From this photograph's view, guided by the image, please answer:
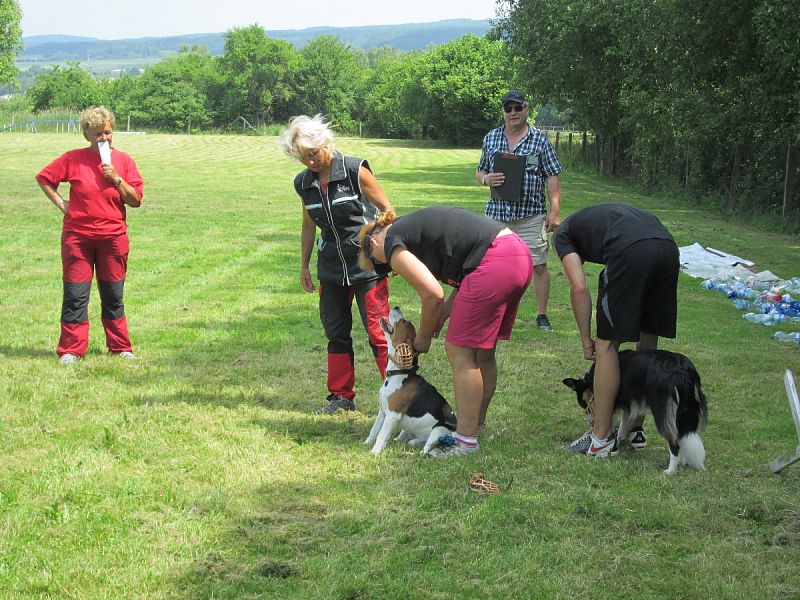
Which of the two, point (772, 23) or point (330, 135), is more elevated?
point (772, 23)

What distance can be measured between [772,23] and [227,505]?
1289 cm

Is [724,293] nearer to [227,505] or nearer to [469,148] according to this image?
[227,505]

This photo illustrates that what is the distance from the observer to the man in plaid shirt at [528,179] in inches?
347

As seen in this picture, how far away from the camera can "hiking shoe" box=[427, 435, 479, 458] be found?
5656 mm

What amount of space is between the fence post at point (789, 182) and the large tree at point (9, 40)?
56.1m

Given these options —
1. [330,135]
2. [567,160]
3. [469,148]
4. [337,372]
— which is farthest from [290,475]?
[469,148]

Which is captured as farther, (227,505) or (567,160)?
(567,160)

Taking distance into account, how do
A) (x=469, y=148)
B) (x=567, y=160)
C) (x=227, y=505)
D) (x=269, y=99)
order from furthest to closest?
1. (x=269, y=99)
2. (x=469, y=148)
3. (x=567, y=160)
4. (x=227, y=505)

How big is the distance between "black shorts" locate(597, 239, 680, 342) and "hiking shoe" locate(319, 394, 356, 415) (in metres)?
1.95

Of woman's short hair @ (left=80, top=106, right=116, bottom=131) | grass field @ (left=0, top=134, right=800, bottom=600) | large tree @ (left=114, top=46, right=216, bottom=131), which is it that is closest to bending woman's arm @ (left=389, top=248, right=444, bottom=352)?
grass field @ (left=0, top=134, right=800, bottom=600)

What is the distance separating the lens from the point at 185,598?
153 inches

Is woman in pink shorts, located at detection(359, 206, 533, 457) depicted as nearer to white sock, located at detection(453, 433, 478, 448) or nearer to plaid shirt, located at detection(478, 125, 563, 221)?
white sock, located at detection(453, 433, 478, 448)

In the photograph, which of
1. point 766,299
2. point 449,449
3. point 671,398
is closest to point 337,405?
point 449,449

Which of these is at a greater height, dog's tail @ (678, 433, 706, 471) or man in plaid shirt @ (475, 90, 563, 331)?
man in plaid shirt @ (475, 90, 563, 331)
